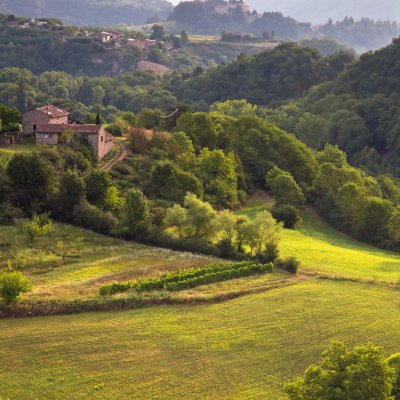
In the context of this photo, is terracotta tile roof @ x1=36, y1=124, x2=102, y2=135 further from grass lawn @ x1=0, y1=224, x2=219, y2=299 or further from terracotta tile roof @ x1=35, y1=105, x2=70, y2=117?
grass lawn @ x1=0, y1=224, x2=219, y2=299

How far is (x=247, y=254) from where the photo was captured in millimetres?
50625

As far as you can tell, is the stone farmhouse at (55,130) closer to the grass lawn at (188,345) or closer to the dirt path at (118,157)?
the dirt path at (118,157)

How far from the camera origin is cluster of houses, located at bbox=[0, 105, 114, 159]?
69.2 meters

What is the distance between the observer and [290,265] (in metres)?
48.5

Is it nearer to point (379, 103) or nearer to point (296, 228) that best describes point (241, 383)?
point (296, 228)

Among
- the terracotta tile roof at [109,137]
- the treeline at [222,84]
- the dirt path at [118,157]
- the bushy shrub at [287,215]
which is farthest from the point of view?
the treeline at [222,84]

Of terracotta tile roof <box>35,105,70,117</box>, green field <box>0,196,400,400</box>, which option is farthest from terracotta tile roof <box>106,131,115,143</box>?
green field <box>0,196,400,400</box>

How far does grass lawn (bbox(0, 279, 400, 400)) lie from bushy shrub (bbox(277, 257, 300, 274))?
15.8 ft

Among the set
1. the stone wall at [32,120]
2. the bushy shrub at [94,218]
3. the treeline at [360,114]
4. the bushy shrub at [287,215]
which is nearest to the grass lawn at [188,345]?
the bushy shrub at [94,218]

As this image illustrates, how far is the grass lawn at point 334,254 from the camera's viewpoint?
164 ft

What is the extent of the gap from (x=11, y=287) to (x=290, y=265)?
2145 cm

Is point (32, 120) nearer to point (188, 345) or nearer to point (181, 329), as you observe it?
point (181, 329)

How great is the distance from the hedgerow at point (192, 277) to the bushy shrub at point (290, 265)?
110cm

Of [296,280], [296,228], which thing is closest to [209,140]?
[296,228]
